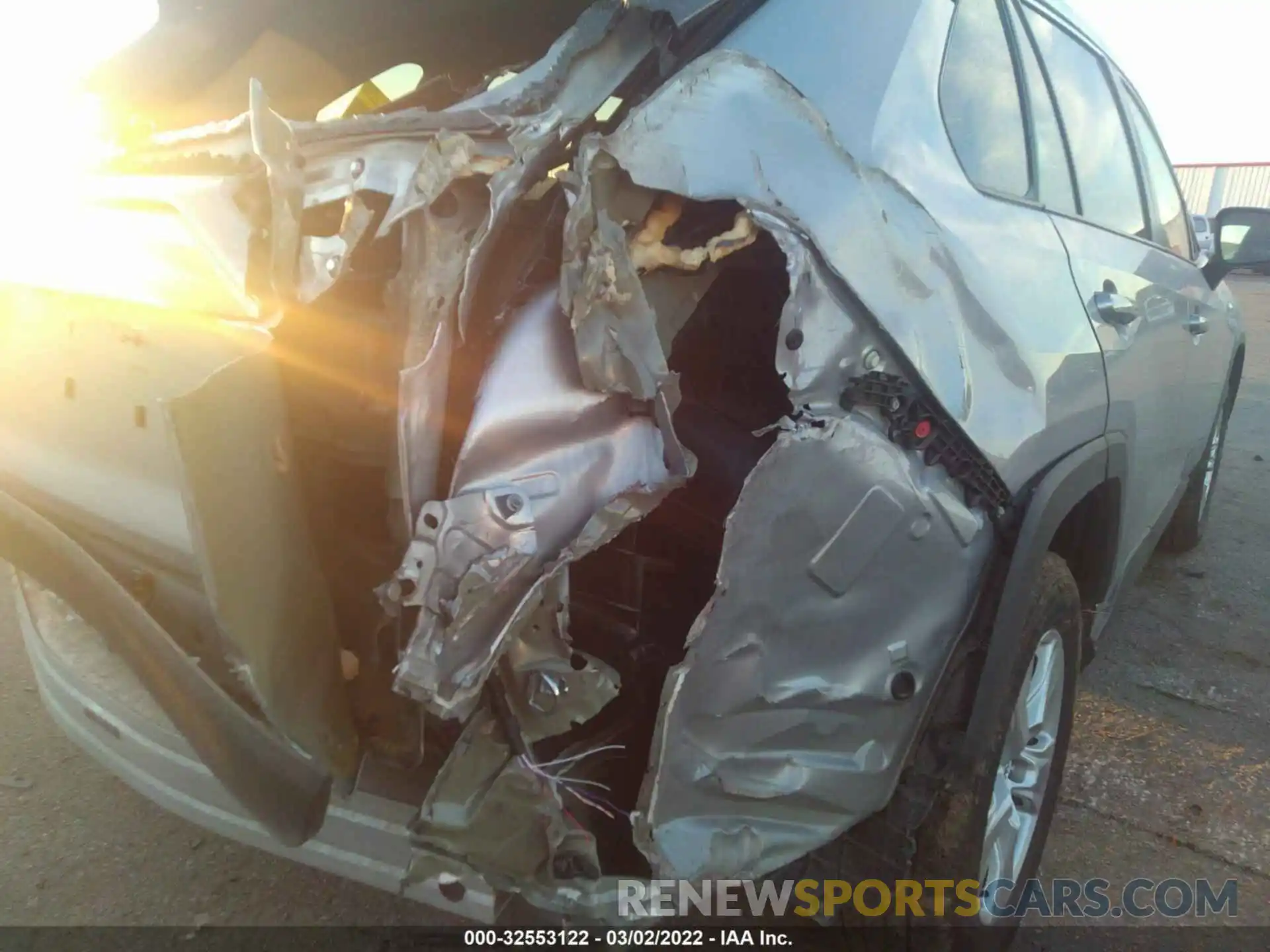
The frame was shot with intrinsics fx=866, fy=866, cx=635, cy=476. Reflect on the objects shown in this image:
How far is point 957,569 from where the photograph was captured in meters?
1.68

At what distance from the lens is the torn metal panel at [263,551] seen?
1246 millimetres

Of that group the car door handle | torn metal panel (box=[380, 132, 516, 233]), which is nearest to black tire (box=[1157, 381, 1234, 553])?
the car door handle

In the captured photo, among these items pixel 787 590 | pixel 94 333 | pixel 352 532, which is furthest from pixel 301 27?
pixel 787 590

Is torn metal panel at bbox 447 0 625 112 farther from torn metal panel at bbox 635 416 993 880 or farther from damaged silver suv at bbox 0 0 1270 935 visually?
torn metal panel at bbox 635 416 993 880

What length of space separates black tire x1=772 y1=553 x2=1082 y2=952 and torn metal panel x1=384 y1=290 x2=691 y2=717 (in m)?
0.82

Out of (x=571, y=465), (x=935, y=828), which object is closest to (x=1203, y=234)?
(x=935, y=828)

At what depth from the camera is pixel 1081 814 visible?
104 inches

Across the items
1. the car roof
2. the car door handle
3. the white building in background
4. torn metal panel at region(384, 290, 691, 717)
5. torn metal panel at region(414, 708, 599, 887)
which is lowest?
torn metal panel at region(414, 708, 599, 887)

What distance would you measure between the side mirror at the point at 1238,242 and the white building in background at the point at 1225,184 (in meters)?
27.1

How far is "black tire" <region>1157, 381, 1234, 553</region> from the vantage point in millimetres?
4375

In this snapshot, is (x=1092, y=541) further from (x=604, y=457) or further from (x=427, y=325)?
(x=427, y=325)

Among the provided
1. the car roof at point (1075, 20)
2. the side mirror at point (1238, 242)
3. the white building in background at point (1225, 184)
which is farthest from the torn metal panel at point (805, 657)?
the white building in background at point (1225, 184)

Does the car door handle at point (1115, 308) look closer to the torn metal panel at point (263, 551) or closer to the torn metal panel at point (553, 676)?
the torn metal panel at point (553, 676)

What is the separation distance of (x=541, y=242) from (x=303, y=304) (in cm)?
40
